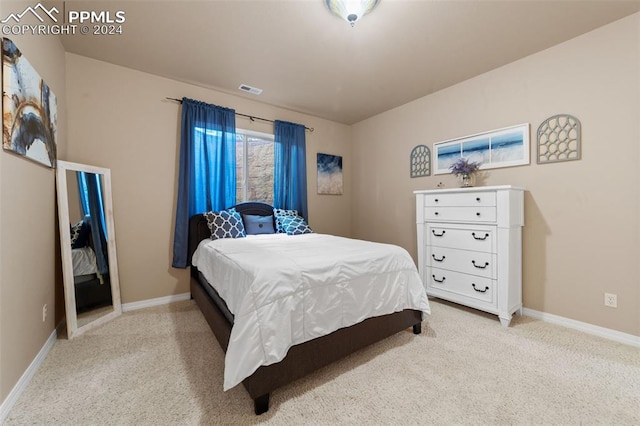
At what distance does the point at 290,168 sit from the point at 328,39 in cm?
187

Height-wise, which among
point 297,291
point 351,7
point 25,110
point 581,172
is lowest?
point 297,291

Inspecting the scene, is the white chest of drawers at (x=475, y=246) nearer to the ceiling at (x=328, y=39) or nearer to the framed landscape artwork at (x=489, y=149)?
the framed landscape artwork at (x=489, y=149)

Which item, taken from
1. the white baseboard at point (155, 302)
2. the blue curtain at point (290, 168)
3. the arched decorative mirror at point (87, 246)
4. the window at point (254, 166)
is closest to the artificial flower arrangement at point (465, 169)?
the blue curtain at point (290, 168)

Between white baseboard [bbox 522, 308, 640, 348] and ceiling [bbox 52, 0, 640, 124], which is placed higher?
ceiling [bbox 52, 0, 640, 124]

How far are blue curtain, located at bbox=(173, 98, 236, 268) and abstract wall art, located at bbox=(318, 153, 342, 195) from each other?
148 centimetres

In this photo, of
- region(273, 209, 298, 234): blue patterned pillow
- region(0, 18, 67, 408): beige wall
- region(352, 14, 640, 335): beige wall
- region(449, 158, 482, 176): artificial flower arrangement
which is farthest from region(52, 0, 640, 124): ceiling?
region(273, 209, 298, 234): blue patterned pillow

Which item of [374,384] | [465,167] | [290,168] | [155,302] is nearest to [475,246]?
[465,167]

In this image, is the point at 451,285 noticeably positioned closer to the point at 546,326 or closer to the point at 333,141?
the point at 546,326

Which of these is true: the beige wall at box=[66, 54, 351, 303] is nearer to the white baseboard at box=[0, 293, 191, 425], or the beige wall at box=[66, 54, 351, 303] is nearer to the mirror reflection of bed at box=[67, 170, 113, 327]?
the white baseboard at box=[0, 293, 191, 425]

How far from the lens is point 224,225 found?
9.73 feet

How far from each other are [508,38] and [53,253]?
173 inches

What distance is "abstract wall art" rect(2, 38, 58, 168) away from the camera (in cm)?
146

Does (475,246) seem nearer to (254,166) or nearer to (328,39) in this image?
(328,39)

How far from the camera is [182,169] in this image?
3.05 metres
